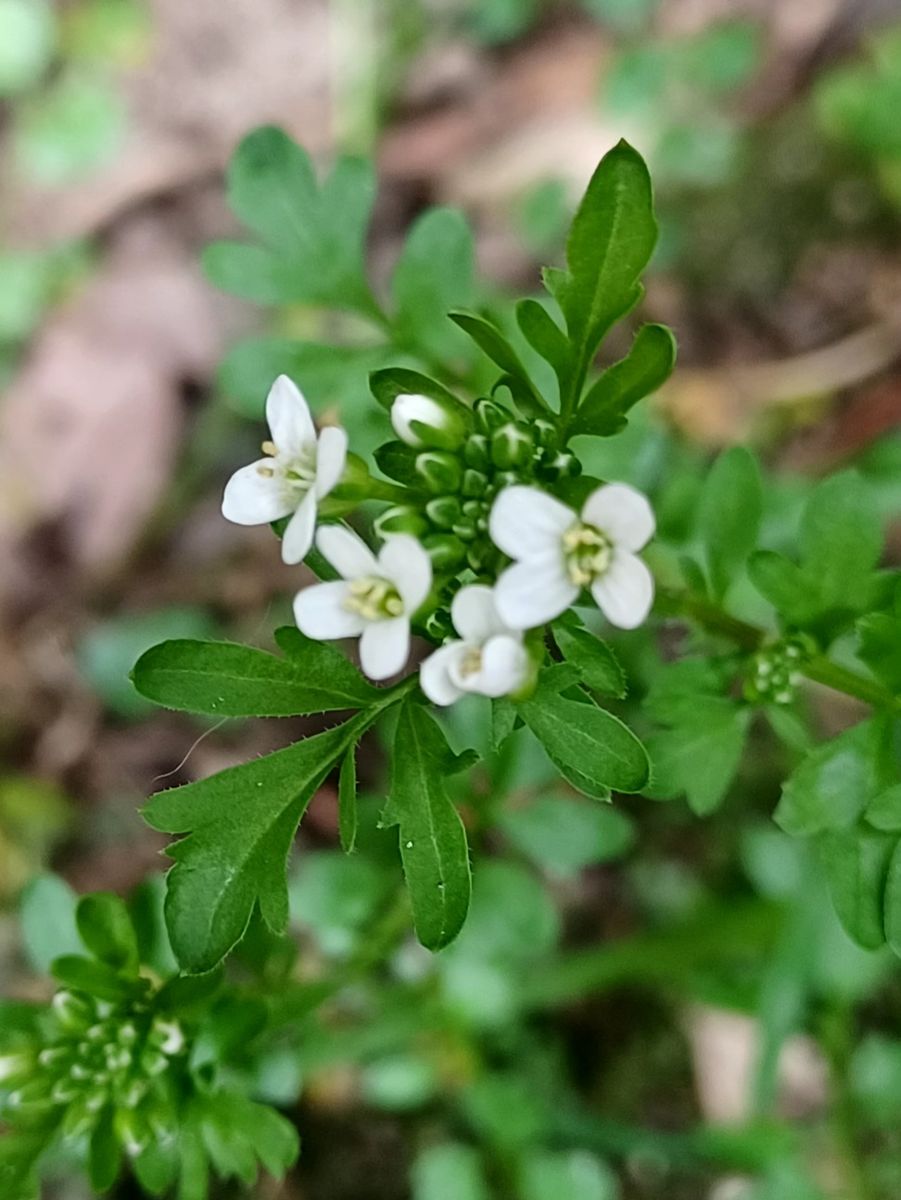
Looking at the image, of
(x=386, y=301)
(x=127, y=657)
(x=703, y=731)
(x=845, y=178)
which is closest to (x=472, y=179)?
(x=386, y=301)

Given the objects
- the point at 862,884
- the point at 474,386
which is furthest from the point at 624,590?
the point at 474,386

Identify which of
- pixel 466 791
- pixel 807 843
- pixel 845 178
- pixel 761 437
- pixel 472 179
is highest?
pixel 845 178

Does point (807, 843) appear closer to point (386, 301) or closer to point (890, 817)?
point (890, 817)

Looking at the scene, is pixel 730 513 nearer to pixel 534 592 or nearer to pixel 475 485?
pixel 475 485

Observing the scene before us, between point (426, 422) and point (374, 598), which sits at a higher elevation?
point (426, 422)

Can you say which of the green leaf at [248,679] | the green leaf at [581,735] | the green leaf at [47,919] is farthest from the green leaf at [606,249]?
the green leaf at [47,919]

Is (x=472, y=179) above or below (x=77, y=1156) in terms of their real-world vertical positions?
above
